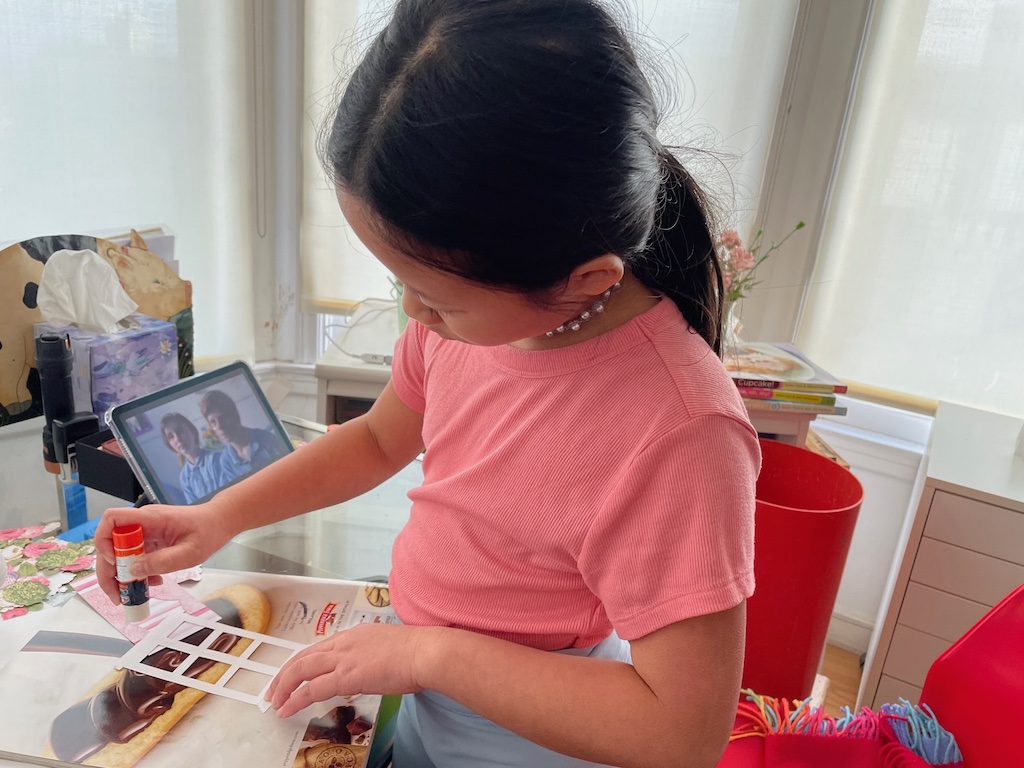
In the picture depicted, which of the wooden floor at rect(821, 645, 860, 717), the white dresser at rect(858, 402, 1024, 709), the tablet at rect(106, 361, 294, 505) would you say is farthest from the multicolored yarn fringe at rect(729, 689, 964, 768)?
the wooden floor at rect(821, 645, 860, 717)

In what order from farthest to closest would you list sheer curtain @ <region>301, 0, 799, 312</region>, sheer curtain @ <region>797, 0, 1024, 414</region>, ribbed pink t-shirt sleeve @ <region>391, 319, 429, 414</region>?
sheer curtain @ <region>301, 0, 799, 312</region>
sheer curtain @ <region>797, 0, 1024, 414</region>
ribbed pink t-shirt sleeve @ <region>391, 319, 429, 414</region>

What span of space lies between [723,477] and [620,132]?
0.23 metres

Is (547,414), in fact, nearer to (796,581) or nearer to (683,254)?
(683,254)

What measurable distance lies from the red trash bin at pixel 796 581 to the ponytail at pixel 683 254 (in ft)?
1.75

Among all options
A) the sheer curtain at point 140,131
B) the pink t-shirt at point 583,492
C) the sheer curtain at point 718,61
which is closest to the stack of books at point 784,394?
the sheer curtain at point 718,61

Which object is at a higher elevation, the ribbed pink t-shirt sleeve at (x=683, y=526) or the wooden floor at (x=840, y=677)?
the ribbed pink t-shirt sleeve at (x=683, y=526)

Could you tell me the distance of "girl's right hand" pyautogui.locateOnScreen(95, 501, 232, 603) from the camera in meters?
0.67

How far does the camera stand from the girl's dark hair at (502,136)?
428 millimetres

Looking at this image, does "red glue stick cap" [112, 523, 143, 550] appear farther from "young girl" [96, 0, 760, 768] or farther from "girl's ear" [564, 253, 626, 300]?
"girl's ear" [564, 253, 626, 300]

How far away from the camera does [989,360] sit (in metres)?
1.62

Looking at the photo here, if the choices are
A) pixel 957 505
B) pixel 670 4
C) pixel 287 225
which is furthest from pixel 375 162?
pixel 287 225

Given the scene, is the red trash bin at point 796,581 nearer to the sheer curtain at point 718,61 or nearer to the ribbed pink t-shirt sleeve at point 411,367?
the ribbed pink t-shirt sleeve at point 411,367

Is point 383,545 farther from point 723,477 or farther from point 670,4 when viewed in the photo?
point 670,4

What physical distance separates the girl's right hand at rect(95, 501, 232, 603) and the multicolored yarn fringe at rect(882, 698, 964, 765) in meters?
0.77
